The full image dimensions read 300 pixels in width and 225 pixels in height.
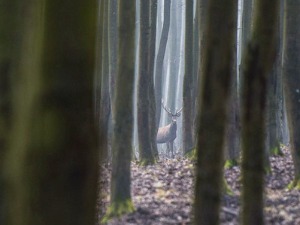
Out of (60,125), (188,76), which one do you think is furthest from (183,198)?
(60,125)

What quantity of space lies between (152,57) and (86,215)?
13.4 meters

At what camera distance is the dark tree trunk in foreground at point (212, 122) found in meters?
4.02

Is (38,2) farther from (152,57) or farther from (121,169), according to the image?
(152,57)

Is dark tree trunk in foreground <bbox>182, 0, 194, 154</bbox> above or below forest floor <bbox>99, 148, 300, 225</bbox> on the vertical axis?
above

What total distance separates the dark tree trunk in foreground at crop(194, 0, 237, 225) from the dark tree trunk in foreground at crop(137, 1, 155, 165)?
8.09 metres

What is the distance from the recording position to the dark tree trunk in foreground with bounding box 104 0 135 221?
26.7 feet

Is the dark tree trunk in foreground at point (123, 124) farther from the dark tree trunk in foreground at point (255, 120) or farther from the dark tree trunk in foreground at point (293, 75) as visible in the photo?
the dark tree trunk in foreground at point (255, 120)

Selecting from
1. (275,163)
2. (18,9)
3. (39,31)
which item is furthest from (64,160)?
(275,163)

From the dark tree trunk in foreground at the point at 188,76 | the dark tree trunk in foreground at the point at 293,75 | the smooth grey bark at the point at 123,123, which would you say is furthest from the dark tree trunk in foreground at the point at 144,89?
the smooth grey bark at the point at 123,123

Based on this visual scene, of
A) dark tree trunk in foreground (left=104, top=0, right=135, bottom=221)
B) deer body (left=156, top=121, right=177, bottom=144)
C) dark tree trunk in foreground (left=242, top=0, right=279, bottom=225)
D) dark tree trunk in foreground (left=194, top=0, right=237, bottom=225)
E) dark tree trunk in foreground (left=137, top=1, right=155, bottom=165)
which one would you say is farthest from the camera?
deer body (left=156, top=121, right=177, bottom=144)

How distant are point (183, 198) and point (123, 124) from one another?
1536mm

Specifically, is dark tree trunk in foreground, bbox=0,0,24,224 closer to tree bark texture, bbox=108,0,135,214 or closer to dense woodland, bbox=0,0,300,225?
dense woodland, bbox=0,0,300,225

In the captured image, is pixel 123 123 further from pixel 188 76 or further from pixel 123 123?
pixel 188 76

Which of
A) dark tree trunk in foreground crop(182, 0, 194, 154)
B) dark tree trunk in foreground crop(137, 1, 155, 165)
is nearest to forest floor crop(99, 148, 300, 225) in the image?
dark tree trunk in foreground crop(137, 1, 155, 165)
